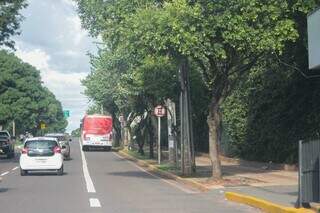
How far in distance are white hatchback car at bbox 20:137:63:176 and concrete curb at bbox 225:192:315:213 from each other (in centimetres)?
1171

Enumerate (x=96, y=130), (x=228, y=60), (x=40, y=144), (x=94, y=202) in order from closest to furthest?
(x=94, y=202), (x=228, y=60), (x=40, y=144), (x=96, y=130)

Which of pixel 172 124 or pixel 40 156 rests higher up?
pixel 172 124

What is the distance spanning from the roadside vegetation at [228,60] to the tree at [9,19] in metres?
6.85

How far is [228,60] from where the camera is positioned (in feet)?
78.3

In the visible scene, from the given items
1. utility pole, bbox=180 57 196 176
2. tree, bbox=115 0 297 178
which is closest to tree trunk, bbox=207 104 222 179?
tree, bbox=115 0 297 178

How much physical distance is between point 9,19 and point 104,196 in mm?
27489

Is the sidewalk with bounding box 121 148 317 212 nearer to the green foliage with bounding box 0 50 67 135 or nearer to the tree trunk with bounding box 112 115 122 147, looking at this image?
the tree trunk with bounding box 112 115 122 147

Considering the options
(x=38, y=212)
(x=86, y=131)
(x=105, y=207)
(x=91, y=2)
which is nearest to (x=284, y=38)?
(x=105, y=207)

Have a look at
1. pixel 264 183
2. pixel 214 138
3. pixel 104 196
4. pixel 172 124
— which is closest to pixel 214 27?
pixel 214 138

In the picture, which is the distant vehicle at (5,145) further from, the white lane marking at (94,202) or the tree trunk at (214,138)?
the white lane marking at (94,202)

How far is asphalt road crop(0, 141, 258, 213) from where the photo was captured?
16.7 meters

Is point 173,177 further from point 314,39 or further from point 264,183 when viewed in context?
point 314,39

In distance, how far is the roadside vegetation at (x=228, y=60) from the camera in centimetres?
2119

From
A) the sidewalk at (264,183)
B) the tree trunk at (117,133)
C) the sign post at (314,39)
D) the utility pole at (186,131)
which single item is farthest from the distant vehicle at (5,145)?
the sign post at (314,39)
